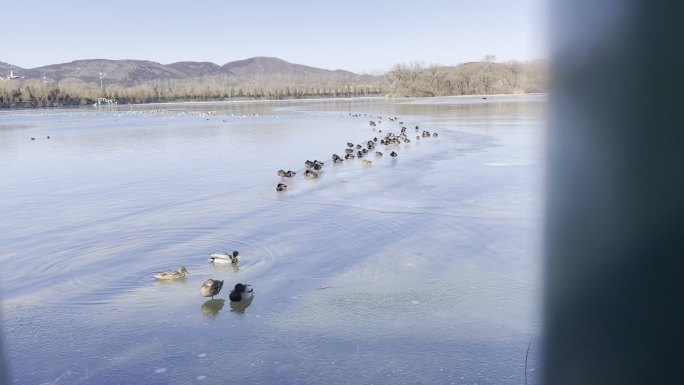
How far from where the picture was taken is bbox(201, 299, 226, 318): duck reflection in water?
550 centimetres

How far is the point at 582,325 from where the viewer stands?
88 cm

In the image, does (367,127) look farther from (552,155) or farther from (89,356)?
(552,155)

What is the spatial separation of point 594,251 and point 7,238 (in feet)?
30.1

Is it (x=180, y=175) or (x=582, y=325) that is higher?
(x=582, y=325)

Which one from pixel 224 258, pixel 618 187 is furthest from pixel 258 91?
pixel 618 187

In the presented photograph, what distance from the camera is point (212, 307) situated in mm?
5660

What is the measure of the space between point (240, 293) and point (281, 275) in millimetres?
851

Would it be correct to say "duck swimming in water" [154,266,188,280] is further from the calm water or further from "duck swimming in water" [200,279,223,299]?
"duck swimming in water" [200,279,223,299]

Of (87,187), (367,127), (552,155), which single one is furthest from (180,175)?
(367,127)

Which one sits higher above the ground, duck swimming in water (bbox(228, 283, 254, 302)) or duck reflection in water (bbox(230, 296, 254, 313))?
duck swimming in water (bbox(228, 283, 254, 302))

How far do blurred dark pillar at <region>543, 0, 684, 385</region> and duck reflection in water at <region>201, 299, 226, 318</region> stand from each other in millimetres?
4953

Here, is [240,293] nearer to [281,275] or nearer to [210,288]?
[210,288]

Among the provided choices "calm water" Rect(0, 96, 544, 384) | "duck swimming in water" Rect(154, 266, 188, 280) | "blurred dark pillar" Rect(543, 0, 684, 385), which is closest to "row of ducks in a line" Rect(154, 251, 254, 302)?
"duck swimming in water" Rect(154, 266, 188, 280)

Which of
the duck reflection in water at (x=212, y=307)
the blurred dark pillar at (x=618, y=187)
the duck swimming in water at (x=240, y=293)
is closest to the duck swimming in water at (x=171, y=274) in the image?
the duck reflection in water at (x=212, y=307)
